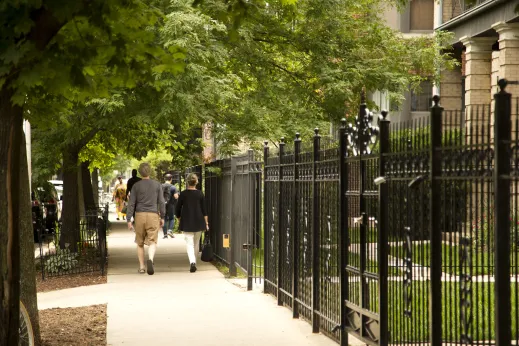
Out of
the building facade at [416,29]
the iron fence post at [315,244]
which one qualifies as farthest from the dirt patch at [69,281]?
the building facade at [416,29]

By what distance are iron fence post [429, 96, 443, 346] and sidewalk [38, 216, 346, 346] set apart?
10.5 ft

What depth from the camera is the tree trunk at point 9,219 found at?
830 cm

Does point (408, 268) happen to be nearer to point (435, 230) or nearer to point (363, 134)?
point (435, 230)

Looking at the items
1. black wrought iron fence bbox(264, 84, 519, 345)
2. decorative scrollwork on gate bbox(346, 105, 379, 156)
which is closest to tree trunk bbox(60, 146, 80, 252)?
black wrought iron fence bbox(264, 84, 519, 345)

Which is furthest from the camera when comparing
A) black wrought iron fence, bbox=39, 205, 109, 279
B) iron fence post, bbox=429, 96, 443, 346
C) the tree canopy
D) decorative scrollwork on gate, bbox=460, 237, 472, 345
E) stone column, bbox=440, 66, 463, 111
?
stone column, bbox=440, 66, 463, 111

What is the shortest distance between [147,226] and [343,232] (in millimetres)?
8399

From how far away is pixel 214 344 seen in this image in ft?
32.9

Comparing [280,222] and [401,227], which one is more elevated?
[401,227]

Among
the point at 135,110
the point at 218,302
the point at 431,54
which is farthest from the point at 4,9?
the point at 431,54

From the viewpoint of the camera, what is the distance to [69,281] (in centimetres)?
1745

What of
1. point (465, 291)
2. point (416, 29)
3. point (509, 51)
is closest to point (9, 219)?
point (465, 291)

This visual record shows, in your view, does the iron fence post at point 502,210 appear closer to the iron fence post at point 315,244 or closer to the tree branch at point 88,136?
the iron fence post at point 315,244

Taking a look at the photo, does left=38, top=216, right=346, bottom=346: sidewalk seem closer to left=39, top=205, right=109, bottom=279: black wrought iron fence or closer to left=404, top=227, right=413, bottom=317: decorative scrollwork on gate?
left=39, top=205, right=109, bottom=279: black wrought iron fence

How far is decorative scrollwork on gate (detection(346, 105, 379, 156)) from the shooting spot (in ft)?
28.5
